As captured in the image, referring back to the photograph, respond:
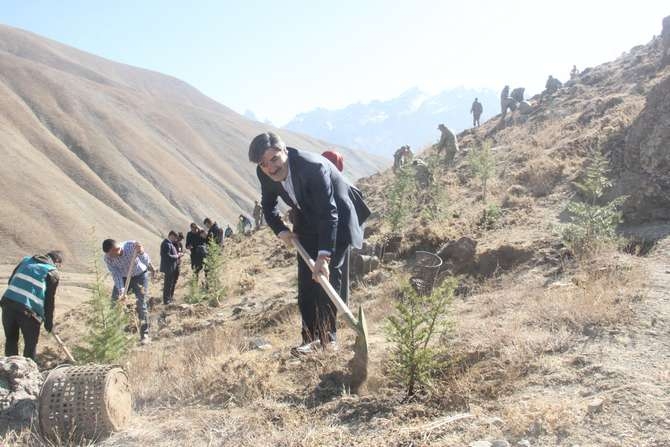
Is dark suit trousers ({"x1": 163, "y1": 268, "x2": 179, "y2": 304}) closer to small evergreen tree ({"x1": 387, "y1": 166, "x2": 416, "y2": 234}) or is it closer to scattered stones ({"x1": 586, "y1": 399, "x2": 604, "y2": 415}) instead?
small evergreen tree ({"x1": 387, "y1": 166, "x2": 416, "y2": 234})

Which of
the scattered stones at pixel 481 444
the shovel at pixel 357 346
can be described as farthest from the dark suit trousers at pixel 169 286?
the scattered stones at pixel 481 444

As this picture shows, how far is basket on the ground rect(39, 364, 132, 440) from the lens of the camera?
2.98 m

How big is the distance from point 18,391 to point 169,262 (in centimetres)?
586

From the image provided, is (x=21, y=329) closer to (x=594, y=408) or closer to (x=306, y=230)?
(x=306, y=230)

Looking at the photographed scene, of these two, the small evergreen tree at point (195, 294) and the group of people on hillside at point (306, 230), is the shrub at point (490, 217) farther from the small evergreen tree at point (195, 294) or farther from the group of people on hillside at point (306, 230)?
the small evergreen tree at point (195, 294)

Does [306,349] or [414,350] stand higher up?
[414,350]

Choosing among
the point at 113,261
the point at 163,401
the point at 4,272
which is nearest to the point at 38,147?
the point at 4,272

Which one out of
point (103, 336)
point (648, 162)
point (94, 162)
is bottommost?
point (103, 336)

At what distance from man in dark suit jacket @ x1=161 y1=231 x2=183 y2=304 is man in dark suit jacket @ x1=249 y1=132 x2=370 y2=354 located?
18.1 ft

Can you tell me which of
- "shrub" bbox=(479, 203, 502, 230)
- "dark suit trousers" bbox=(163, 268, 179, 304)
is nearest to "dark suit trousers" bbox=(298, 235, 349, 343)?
"shrub" bbox=(479, 203, 502, 230)

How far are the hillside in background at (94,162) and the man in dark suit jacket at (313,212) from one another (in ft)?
133

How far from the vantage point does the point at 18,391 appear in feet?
11.3

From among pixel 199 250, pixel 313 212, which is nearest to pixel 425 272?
pixel 313 212

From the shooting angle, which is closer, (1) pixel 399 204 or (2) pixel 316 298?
(2) pixel 316 298
